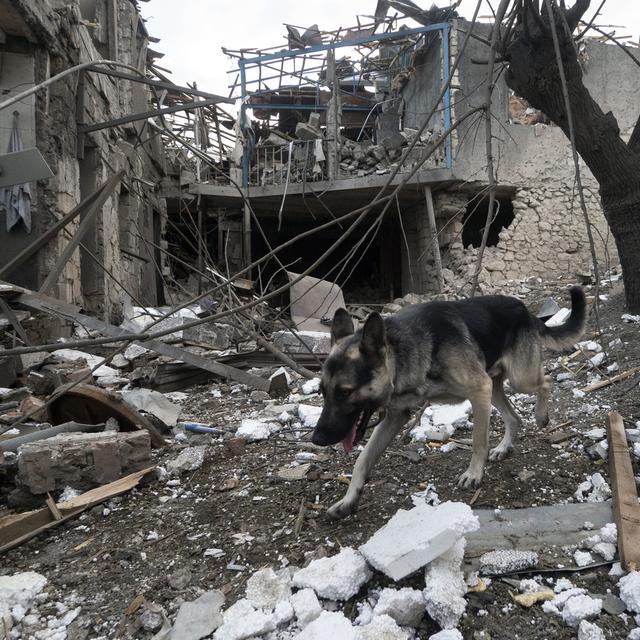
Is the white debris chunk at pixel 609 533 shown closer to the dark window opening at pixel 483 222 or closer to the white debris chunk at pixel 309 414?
the white debris chunk at pixel 309 414

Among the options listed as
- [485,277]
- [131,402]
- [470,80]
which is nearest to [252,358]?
[131,402]

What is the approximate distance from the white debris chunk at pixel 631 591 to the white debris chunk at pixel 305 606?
120cm

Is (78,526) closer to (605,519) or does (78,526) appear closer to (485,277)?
(605,519)

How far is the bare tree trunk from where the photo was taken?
4137 mm

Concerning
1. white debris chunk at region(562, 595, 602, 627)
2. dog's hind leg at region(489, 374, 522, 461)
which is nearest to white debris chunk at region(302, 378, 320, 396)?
dog's hind leg at region(489, 374, 522, 461)

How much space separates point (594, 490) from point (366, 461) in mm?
1330

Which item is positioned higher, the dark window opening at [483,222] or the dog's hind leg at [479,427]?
the dark window opening at [483,222]

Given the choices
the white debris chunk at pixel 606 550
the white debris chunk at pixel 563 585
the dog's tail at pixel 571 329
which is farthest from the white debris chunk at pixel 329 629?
the dog's tail at pixel 571 329

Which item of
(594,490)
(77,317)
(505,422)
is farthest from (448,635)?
(77,317)

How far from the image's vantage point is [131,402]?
4.72 metres

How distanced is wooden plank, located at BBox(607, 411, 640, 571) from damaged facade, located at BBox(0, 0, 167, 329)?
12.1ft

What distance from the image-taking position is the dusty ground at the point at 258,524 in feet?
6.81

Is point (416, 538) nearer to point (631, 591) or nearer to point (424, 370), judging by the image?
point (631, 591)

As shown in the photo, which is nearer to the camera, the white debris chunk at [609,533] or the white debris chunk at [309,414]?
the white debris chunk at [609,533]
